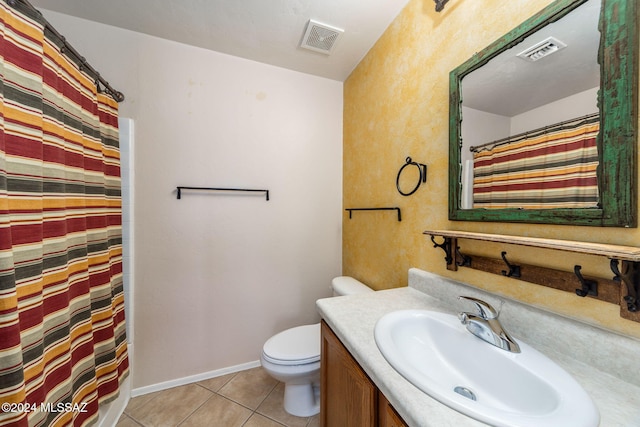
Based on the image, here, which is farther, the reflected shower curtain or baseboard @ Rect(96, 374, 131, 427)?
baseboard @ Rect(96, 374, 131, 427)

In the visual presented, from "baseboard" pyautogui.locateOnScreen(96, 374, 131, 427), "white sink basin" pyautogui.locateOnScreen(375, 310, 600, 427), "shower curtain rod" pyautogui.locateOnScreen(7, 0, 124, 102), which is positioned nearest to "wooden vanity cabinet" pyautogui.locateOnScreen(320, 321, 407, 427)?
"white sink basin" pyautogui.locateOnScreen(375, 310, 600, 427)

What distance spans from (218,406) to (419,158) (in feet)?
6.30

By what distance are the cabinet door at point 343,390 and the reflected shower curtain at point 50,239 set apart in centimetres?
97

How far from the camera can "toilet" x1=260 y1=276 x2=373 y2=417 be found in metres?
1.34

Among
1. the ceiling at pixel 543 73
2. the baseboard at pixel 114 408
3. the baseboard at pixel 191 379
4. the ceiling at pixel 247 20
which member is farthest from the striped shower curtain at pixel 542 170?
the baseboard at pixel 114 408

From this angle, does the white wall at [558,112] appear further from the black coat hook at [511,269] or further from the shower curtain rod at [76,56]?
the shower curtain rod at [76,56]

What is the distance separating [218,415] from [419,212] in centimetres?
168

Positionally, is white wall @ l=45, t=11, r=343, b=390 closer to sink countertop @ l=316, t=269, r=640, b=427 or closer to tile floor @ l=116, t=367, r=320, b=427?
tile floor @ l=116, t=367, r=320, b=427

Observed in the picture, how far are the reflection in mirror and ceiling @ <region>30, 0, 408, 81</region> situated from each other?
33.4 inches

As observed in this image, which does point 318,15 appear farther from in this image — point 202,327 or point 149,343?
point 149,343

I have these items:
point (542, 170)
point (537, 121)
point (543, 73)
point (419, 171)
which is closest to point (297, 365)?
point (419, 171)

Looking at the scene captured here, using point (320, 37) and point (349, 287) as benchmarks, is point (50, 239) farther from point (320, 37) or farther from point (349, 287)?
point (320, 37)

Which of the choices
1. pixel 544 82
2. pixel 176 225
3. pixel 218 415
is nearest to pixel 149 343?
pixel 218 415

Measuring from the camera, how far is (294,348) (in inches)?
56.6
